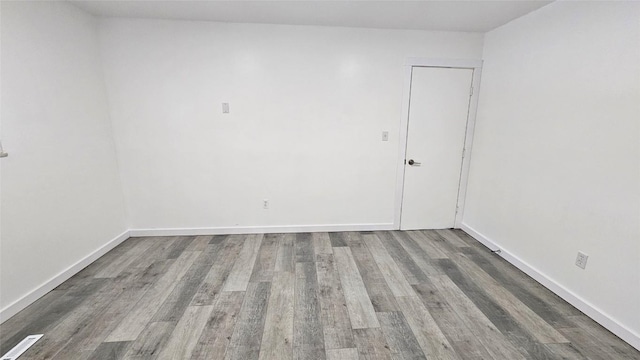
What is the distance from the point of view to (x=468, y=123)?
10.7 ft

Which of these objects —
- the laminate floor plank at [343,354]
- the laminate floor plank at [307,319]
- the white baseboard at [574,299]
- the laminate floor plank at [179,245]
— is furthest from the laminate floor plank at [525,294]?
the laminate floor plank at [179,245]

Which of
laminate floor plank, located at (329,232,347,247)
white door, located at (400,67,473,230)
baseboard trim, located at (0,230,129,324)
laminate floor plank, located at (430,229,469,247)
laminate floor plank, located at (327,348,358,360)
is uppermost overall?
white door, located at (400,67,473,230)

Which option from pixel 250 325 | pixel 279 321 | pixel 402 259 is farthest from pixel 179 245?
pixel 402 259

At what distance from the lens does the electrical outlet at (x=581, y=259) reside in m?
2.03

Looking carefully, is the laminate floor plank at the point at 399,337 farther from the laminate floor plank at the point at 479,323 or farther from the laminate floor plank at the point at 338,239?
the laminate floor plank at the point at 338,239

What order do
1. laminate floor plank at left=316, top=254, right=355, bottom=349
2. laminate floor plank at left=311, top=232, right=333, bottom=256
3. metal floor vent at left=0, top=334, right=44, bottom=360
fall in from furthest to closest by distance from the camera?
laminate floor plank at left=311, top=232, right=333, bottom=256, laminate floor plank at left=316, top=254, right=355, bottom=349, metal floor vent at left=0, top=334, right=44, bottom=360

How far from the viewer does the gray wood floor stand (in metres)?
1.67

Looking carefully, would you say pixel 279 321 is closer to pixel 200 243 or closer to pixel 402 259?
pixel 402 259

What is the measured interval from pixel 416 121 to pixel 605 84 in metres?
1.58

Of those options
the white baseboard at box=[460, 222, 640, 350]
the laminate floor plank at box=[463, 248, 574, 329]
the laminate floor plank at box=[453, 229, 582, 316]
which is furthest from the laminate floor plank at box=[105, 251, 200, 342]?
the white baseboard at box=[460, 222, 640, 350]

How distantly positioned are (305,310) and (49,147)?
8.15 ft

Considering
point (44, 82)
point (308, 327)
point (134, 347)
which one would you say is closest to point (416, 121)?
point (308, 327)

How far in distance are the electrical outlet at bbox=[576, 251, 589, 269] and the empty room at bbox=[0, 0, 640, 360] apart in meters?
0.02

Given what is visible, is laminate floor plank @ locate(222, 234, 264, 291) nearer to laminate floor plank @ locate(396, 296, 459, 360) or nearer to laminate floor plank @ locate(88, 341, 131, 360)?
laminate floor plank @ locate(88, 341, 131, 360)
